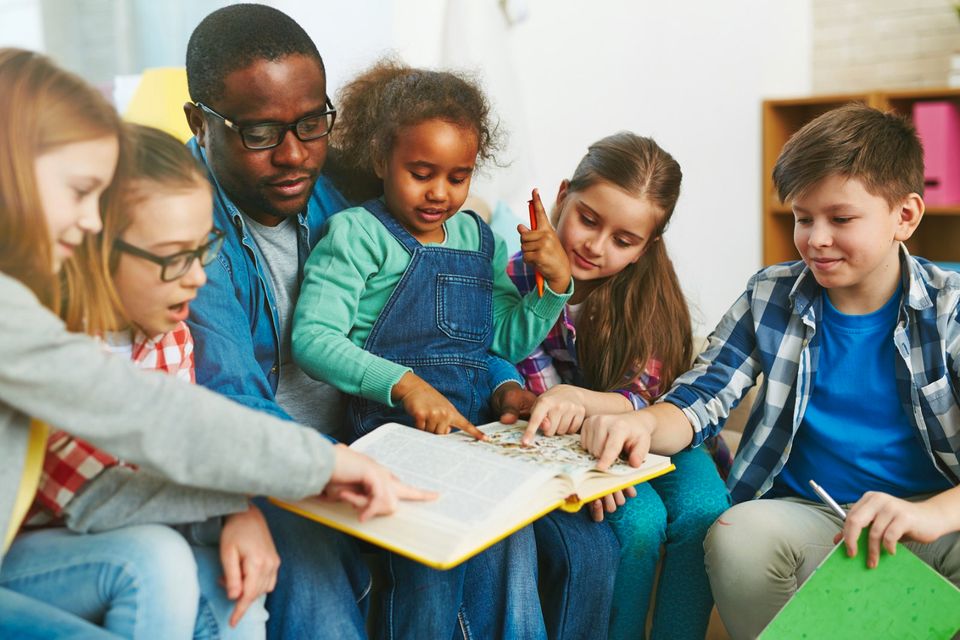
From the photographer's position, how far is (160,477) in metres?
0.93

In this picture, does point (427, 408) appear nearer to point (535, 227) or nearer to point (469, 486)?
point (469, 486)

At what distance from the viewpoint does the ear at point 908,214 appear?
4.27 ft

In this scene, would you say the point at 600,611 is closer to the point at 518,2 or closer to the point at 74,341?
the point at 74,341

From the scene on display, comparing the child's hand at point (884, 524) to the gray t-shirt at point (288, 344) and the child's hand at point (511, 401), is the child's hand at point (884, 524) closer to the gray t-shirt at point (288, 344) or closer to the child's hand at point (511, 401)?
the child's hand at point (511, 401)

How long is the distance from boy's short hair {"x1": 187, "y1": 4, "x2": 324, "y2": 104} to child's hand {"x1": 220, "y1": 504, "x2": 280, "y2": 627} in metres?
0.54

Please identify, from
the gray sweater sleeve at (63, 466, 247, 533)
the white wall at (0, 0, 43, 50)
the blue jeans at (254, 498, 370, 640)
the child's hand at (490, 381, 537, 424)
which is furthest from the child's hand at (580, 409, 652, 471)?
the white wall at (0, 0, 43, 50)

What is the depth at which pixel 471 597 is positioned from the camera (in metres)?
1.21

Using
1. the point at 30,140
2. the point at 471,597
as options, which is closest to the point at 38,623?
the point at 30,140

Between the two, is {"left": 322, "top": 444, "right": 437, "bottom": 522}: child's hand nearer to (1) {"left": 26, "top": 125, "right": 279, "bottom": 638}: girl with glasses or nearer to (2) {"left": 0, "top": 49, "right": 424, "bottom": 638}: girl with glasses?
(2) {"left": 0, "top": 49, "right": 424, "bottom": 638}: girl with glasses

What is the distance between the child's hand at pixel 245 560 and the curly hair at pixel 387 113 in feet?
1.97

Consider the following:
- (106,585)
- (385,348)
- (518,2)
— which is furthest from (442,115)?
(518,2)

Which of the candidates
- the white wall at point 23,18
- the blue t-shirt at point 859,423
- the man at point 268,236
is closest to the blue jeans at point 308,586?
the man at point 268,236

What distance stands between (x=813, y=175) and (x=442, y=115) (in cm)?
51

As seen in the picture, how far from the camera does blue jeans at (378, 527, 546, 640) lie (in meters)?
1.14
